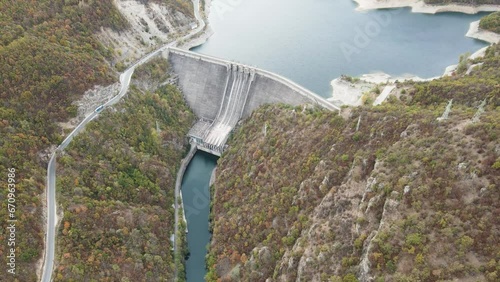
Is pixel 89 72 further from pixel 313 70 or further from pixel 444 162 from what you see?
pixel 444 162

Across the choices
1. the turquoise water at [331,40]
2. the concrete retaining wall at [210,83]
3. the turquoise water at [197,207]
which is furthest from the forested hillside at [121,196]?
the turquoise water at [331,40]

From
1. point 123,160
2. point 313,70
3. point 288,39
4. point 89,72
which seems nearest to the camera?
point 123,160

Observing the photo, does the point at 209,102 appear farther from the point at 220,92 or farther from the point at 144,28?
the point at 144,28

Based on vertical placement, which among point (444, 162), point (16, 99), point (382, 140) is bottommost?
point (444, 162)

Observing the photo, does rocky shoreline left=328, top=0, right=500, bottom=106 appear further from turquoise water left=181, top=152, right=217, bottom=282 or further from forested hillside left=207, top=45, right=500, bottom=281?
turquoise water left=181, top=152, right=217, bottom=282

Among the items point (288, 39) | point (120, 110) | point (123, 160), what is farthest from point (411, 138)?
point (288, 39)

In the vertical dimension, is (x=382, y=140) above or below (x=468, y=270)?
above
